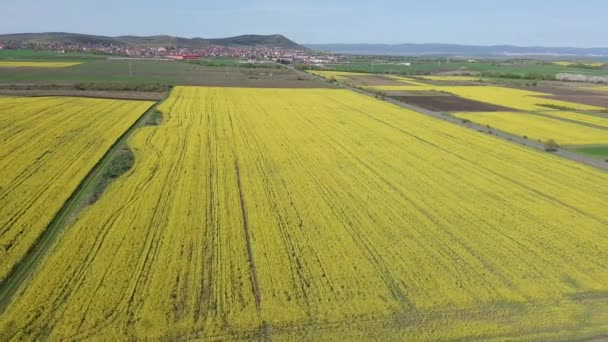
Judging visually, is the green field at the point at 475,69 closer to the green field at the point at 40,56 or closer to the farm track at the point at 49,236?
the green field at the point at 40,56

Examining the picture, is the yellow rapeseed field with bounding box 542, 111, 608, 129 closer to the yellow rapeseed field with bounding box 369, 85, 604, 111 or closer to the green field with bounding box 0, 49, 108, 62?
the yellow rapeseed field with bounding box 369, 85, 604, 111

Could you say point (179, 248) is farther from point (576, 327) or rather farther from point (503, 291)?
point (576, 327)

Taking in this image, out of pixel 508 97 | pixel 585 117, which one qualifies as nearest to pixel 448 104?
pixel 585 117

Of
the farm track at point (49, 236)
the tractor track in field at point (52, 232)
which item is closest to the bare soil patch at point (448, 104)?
the tractor track in field at point (52, 232)

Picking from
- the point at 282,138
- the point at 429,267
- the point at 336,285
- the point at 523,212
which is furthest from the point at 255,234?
the point at 282,138

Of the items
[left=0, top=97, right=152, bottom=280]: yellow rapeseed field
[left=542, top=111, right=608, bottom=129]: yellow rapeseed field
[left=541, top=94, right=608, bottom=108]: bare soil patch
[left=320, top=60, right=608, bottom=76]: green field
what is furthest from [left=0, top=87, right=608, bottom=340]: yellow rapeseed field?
[left=320, top=60, right=608, bottom=76]: green field

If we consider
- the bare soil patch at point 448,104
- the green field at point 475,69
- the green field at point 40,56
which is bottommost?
the bare soil patch at point 448,104
